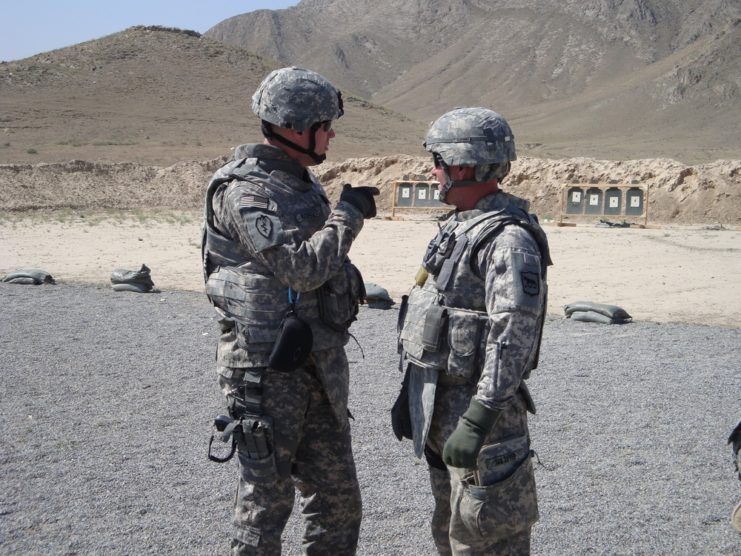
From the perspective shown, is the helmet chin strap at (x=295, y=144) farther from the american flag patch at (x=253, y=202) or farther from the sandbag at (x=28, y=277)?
the sandbag at (x=28, y=277)

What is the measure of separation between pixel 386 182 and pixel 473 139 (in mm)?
21668

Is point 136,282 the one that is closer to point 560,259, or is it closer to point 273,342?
point 560,259

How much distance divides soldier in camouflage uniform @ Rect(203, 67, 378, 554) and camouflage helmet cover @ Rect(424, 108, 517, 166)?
1.06 feet

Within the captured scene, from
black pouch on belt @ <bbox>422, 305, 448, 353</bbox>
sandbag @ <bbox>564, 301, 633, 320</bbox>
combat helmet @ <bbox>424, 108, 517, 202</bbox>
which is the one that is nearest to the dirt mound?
sandbag @ <bbox>564, 301, 633, 320</bbox>

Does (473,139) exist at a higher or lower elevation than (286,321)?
higher

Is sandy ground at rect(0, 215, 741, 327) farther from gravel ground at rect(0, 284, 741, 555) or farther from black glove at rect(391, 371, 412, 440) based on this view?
black glove at rect(391, 371, 412, 440)

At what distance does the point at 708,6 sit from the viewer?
89250mm

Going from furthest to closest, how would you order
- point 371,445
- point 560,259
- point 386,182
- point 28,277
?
point 386,182 < point 560,259 < point 28,277 < point 371,445

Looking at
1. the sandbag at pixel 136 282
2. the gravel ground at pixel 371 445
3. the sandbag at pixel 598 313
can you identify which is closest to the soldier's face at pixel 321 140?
the gravel ground at pixel 371 445

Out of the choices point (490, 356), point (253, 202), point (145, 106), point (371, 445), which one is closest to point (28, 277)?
point (371, 445)

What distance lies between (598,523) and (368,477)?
1.16m

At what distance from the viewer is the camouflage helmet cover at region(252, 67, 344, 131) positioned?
2.80m

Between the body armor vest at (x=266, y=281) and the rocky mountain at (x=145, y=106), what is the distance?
3161cm

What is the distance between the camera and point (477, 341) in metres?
2.53
